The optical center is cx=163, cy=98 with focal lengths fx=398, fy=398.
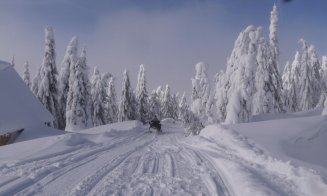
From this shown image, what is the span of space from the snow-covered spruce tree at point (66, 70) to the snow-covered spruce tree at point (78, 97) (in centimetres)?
107

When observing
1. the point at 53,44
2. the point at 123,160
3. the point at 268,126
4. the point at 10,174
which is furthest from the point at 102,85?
the point at 10,174

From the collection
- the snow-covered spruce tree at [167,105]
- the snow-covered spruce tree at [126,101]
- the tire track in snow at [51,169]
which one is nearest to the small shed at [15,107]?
the tire track in snow at [51,169]

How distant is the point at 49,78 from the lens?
134 ft

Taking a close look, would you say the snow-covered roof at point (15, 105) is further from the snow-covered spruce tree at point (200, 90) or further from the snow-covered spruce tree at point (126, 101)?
the snow-covered spruce tree at point (126, 101)

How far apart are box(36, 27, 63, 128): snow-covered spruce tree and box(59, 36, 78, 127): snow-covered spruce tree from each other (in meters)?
2.41

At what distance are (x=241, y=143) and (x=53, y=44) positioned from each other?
29.7m

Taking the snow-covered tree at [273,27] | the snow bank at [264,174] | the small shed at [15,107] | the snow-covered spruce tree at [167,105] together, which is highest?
the snow-covered tree at [273,27]

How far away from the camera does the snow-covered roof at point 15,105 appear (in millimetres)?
25375

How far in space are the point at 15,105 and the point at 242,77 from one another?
1619 centimetres

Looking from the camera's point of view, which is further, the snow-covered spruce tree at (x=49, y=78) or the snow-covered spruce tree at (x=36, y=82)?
the snow-covered spruce tree at (x=36, y=82)

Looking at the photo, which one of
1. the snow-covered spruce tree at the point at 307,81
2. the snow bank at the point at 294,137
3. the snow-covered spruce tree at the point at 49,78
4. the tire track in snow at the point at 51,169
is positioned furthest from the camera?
the snow-covered spruce tree at the point at 307,81

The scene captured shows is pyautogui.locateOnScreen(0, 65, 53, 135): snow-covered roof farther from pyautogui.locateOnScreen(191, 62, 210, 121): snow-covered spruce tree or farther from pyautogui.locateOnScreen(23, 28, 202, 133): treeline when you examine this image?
pyautogui.locateOnScreen(191, 62, 210, 121): snow-covered spruce tree

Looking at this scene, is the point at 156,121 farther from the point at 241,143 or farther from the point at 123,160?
the point at 123,160

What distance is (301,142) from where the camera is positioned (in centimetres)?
1797
